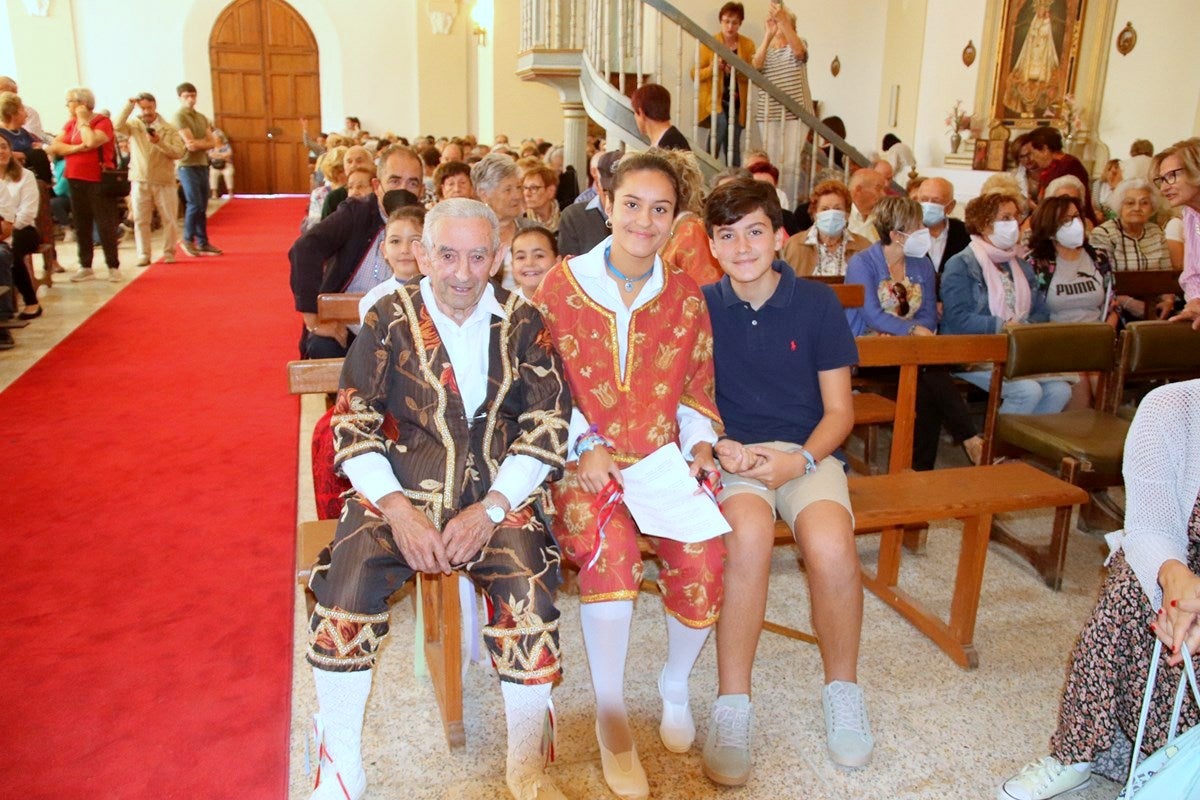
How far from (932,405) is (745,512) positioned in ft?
6.31

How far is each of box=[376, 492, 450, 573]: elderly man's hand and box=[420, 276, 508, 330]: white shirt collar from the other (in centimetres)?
43

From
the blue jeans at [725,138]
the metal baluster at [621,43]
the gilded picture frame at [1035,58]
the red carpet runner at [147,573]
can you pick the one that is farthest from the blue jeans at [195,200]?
the gilded picture frame at [1035,58]

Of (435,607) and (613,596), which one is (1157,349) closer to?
(613,596)

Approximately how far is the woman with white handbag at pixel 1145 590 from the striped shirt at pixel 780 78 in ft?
19.1

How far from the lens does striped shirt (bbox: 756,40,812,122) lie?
287 inches

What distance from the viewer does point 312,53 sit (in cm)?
1733

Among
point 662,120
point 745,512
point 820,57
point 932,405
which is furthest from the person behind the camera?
point 820,57

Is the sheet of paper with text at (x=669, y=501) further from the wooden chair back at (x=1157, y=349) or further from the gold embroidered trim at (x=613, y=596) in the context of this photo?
the wooden chair back at (x=1157, y=349)

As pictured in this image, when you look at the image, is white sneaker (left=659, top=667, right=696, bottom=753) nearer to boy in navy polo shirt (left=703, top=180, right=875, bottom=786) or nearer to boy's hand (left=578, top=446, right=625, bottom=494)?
boy in navy polo shirt (left=703, top=180, right=875, bottom=786)

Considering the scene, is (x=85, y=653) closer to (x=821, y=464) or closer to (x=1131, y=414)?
(x=821, y=464)

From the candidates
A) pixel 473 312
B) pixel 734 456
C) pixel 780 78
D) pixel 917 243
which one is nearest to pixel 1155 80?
pixel 780 78

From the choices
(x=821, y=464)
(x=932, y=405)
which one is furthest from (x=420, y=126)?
(x=821, y=464)

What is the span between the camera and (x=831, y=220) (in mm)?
4242

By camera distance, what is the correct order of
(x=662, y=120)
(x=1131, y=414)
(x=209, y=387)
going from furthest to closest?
1. (x=209, y=387)
2. (x=662, y=120)
3. (x=1131, y=414)
